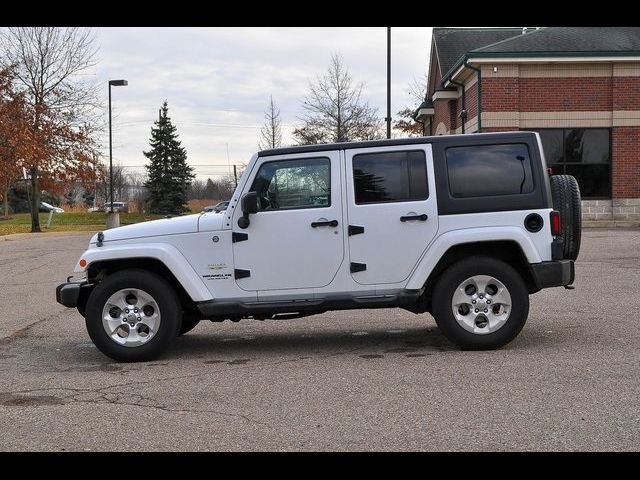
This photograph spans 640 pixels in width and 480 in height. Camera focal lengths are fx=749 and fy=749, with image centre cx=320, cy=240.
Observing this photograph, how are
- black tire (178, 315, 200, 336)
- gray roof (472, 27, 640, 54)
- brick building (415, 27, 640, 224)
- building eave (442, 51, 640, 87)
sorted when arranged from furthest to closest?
brick building (415, 27, 640, 224), gray roof (472, 27, 640, 54), building eave (442, 51, 640, 87), black tire (178, 315, 200, 336)

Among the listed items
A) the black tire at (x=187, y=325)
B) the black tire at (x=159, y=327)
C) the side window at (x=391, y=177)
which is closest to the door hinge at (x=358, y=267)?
the side window at (x=391, y=177)

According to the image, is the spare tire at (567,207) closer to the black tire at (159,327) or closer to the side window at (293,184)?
the side window at (293,184)

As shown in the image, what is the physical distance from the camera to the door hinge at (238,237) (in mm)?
7141

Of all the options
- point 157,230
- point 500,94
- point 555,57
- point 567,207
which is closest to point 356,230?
point 157,230

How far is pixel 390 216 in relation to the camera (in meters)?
7.12

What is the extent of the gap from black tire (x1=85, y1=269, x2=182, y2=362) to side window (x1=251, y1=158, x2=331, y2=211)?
1267 mm

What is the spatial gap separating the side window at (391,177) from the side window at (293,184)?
1.05ft

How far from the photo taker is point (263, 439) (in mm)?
4633

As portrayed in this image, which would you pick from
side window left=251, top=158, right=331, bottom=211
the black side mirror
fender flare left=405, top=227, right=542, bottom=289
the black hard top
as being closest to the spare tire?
fender flare left=405, top=227, right=542, bottom=289

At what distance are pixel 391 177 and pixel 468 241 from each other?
954 millimetres

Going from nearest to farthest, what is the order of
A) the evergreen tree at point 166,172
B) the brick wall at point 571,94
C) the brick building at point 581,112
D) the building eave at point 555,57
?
the building eave at point 555,57
the brick building at point 581,112
the brick wall at point 571,94
the evergreen tree at point 166,172

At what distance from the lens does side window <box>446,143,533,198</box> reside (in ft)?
23.5

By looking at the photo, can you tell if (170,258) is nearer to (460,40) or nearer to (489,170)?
(489,170)

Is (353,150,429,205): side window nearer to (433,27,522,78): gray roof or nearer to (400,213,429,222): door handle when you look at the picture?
(400,213,429,222): door handle
